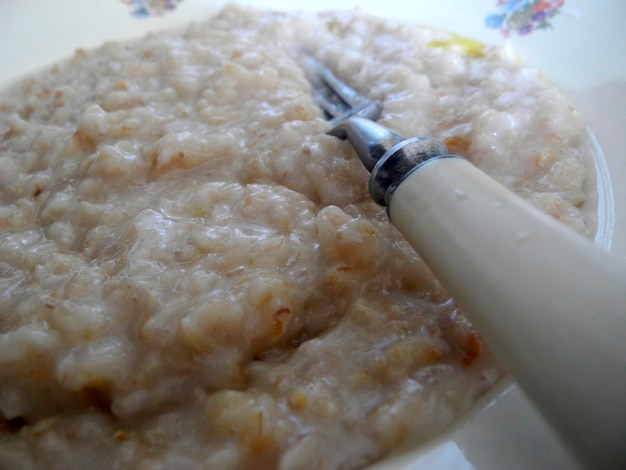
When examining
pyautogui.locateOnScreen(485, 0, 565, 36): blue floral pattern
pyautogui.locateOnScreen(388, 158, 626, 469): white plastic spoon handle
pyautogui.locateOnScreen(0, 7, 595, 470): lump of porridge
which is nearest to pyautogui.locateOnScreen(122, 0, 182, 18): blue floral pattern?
pyautogui.locateOnScreen(0, 7, 595, 470): lump of porridge

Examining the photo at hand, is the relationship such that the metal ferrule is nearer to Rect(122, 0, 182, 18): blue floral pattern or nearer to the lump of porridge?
the lump of porridge

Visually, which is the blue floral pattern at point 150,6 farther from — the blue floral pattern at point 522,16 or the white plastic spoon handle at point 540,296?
the white plastic spoon handle at point 540,296

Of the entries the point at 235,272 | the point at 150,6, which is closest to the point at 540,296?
the point at 235,272

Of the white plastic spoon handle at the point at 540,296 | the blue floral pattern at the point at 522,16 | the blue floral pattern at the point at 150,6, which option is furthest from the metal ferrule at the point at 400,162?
the blue floral pattern at the point at 150,6

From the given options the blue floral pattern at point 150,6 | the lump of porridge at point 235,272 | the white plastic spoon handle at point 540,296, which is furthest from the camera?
the blue floral pattern at point 150,6

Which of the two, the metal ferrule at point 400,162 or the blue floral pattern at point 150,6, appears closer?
the metal ferrule at point 400,162

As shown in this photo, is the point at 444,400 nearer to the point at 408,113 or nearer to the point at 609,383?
the point at 609,383

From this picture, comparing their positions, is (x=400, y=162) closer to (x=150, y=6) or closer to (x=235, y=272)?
(x=235, y=272)

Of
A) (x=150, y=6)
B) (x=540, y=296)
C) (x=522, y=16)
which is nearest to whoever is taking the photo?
(x=540, y=296)
